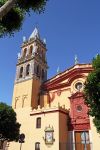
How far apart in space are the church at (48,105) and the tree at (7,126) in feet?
7.00

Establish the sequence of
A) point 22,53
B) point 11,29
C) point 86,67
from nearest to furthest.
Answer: point 11,29
point 86,67
point 22,53

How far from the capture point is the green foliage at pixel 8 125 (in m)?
35.6

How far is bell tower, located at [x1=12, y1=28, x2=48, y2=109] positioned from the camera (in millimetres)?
43938

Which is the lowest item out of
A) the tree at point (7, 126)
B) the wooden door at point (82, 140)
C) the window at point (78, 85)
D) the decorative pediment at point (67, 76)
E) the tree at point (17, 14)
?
the wooden door at point (82, 140)

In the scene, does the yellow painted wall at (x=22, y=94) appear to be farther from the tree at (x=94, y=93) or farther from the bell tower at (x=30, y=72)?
the tree at (x=94, y=93)

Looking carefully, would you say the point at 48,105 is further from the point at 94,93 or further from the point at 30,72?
the point at 94,93

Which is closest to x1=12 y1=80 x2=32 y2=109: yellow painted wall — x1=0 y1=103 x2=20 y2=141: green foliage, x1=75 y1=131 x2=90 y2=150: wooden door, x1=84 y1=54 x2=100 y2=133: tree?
x1=0 y1=103 x2=20 y2=141: green foliage

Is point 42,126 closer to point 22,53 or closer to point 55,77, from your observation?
point 55,77

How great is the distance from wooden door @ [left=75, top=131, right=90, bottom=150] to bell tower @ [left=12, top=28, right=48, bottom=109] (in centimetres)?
1073

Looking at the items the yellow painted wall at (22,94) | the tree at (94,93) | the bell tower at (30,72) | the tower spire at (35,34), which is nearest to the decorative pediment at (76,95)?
the bell tower at (30,72)

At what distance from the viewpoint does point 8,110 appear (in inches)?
1480

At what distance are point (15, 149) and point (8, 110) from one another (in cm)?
682

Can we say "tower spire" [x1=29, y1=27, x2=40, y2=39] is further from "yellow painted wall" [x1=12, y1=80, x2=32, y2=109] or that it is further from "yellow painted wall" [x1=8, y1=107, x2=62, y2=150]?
"yellow painted wall" [x1=8, y1=107, x2=62, y2=150]

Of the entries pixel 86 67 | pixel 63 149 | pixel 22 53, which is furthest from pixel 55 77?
pixel 63 149
